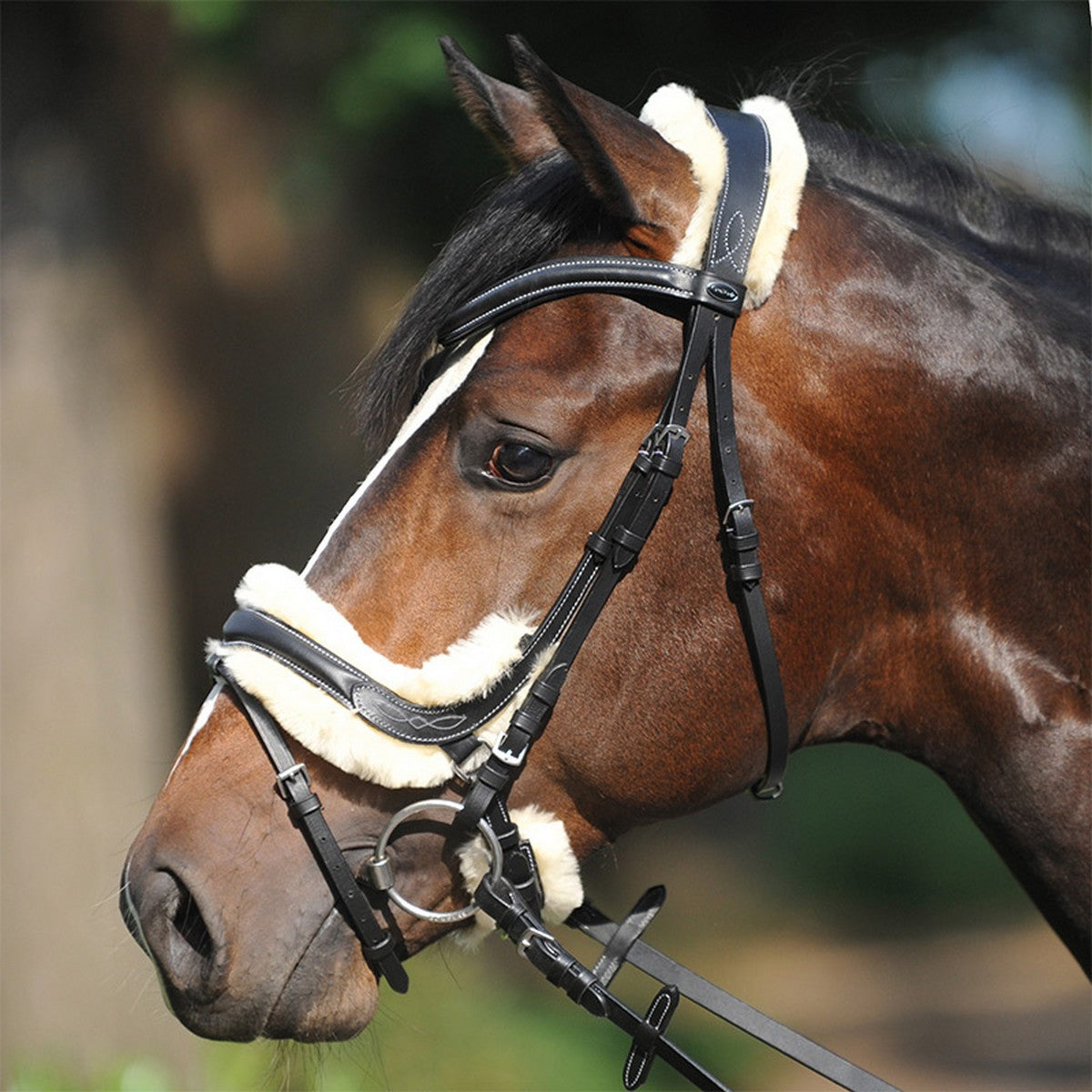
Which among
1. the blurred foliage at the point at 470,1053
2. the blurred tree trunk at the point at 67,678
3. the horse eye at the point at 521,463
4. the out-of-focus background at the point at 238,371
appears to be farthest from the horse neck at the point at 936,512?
the blurred tree trunk at the point at 67,678

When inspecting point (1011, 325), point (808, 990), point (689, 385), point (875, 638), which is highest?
point (689, 385)

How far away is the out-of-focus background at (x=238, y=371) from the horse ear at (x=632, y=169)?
23.3 inches

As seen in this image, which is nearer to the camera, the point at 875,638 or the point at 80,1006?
the point at 875,638

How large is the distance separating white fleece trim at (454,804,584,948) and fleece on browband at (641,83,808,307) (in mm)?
807

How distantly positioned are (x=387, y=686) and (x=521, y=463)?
36cm

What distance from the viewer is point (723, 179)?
1663 mm

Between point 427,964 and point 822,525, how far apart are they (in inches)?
159

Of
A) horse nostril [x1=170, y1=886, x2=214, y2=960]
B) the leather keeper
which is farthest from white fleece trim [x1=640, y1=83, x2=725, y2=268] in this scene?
horse nostril [x1=170, y1=886, x2=214, y2=960]

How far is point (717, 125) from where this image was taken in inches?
67.8

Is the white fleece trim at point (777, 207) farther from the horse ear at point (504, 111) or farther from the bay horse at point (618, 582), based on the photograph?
the horse ear at point (504, 111)

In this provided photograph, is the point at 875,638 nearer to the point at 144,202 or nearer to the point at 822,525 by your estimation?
the point at 822,525

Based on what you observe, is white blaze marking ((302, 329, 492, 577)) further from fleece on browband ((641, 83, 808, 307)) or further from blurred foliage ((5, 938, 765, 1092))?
blurred foliage ((5, 938, 765, 1092))

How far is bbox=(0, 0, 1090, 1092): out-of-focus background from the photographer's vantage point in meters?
4.17

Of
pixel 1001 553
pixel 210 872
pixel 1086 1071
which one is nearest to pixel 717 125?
pixel 1001 553
